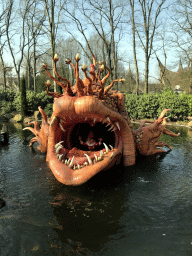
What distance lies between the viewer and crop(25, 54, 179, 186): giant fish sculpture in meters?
2.88

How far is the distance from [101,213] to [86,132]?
1.82m

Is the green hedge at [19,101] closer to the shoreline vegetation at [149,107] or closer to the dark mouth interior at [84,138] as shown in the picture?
the shoreline vegetation at [149,107]

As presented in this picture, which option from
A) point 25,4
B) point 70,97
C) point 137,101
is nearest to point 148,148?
point 70,97

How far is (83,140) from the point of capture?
13.5 ft

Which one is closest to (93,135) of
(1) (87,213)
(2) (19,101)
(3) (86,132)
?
(3) (86,132)

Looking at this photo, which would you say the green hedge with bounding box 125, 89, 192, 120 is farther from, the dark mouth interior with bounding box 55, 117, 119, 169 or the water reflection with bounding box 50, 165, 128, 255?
the water reflection with bounding box 50, 165, 128, 255

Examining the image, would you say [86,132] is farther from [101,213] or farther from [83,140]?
[101,213]

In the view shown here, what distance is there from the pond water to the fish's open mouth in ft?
1.66

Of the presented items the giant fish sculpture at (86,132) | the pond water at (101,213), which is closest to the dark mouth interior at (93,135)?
the giant fish sculpture at (86,132)

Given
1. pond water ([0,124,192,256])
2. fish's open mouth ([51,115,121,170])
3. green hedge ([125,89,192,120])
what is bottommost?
pond water ([0,124,192,256])

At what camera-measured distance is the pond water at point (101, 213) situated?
2057 mm

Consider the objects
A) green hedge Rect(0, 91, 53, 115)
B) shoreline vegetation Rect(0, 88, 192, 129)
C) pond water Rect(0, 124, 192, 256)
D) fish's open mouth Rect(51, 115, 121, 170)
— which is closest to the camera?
pond water Rect(0, 124, 192, 256)

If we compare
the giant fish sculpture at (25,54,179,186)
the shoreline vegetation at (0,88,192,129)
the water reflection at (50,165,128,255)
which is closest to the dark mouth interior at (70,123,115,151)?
the giant fish sculpture at (25,54,179,186)

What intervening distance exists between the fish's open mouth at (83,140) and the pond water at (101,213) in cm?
51
